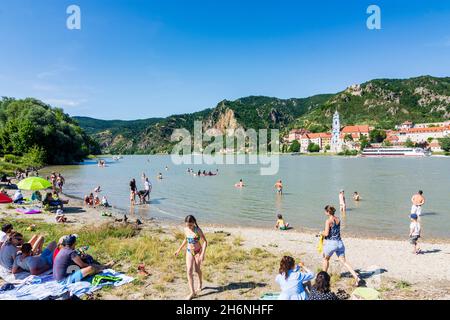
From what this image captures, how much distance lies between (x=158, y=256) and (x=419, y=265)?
9.01 metres

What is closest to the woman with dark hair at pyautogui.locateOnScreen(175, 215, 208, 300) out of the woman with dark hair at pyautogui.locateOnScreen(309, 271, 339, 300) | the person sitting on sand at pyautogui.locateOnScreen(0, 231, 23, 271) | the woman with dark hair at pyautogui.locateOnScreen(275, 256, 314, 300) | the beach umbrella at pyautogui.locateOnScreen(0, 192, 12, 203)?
the woman with dark hair at pyautogui.locateOnScreen(275, 256, 314, 300)

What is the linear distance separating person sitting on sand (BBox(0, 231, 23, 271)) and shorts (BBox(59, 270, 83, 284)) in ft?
6.16

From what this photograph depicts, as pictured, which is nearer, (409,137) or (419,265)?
(419,265)

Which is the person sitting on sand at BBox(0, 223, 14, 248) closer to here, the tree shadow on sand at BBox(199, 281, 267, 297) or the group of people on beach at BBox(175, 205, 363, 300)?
the group of people on beach at BBox(175, 205, 363, 300)

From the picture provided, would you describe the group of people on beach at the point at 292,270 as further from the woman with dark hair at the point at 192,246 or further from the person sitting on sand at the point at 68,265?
the person sitting on sand at the point at 68,265

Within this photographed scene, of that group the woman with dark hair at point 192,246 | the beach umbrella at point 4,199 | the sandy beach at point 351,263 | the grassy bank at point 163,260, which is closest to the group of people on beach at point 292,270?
the woman with dark hair at point 192,246

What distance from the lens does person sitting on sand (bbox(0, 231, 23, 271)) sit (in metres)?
9.07

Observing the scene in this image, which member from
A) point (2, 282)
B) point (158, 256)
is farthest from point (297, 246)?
point (2, 282)

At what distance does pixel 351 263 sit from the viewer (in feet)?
37.8

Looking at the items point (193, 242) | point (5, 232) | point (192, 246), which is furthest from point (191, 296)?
point (5, 232)

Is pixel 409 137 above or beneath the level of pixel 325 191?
above

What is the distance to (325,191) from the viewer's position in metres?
36.1
